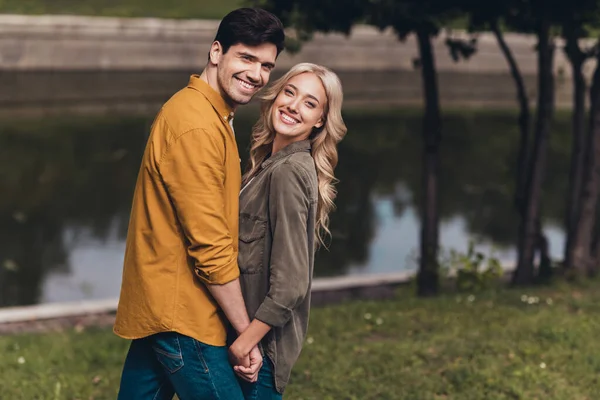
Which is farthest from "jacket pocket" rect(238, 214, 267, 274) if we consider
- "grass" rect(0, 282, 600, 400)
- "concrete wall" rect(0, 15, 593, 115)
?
"concrete wall" rect(0, 15, 593, 115)

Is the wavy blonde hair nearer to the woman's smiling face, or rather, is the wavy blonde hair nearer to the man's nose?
the woman's smiling face

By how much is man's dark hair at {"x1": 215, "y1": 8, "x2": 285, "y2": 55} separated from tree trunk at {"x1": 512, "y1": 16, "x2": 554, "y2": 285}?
5.78m

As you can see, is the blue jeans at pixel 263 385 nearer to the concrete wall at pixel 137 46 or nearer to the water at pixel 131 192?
the water at pixel 131 192

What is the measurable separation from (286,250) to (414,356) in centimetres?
300

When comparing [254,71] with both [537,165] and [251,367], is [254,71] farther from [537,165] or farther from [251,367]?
[537,165]

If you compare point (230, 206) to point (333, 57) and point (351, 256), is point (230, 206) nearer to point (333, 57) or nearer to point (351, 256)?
point (351, 256)

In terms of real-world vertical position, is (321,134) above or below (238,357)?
above

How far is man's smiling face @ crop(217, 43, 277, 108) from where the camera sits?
2781mm

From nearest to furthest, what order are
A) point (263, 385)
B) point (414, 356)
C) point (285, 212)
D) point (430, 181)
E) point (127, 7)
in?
point (285, 212) < point (263, 385) < point (414, 356) < point (430, 181) < point (127, 7)

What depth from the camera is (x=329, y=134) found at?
9.87 feet

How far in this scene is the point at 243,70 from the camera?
2791 mm

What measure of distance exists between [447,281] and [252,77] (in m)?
6.65

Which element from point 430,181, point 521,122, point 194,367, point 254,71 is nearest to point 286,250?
point 194,367

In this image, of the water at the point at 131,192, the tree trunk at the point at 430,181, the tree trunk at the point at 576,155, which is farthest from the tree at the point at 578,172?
the tree trunk at the point at 430,181
